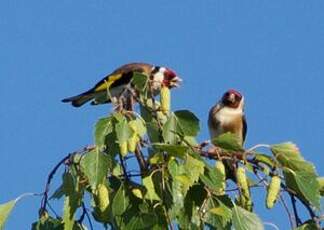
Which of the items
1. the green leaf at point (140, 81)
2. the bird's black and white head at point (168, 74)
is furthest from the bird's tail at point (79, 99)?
the green leaf at point (140, 81)

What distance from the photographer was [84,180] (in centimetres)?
409

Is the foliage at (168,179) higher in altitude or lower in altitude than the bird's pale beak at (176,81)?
lower

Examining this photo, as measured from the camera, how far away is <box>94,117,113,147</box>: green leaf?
4.08m

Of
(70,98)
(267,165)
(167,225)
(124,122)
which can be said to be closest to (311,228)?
(267,165)

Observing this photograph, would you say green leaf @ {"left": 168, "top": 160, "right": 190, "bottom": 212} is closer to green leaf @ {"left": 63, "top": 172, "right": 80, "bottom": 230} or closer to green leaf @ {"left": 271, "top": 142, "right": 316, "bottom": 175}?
green leaf @ {"left": 63, "top": 172, "right": 80, "bottom": 230}

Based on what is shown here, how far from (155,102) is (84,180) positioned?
60 cm

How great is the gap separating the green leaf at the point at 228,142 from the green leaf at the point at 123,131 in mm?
387

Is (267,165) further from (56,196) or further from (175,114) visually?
(56,196)

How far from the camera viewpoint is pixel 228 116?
8.32m

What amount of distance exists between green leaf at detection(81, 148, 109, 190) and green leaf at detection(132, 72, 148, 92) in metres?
0.49

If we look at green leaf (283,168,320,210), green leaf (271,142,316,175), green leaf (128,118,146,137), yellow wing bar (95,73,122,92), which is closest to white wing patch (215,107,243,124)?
yellow wing bar (95,73,122,92)

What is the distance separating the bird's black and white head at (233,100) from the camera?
8453 mm

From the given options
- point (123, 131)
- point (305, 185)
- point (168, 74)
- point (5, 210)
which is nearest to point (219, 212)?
point (305, 185)

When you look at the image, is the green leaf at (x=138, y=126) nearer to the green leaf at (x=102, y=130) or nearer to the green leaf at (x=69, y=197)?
the green leaf at (x=102, y=130)
